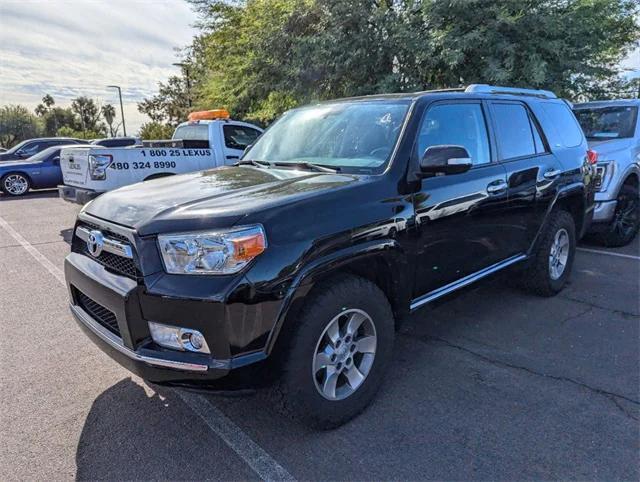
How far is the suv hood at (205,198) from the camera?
2328 mm

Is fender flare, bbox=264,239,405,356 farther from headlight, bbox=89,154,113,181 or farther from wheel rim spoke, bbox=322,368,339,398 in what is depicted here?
headlight, bbox=89,154,113,181

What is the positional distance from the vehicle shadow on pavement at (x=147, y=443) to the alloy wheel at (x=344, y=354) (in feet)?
2.03

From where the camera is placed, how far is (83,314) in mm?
2820

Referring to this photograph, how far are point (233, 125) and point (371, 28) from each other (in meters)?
4.06

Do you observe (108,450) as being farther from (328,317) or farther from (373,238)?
(373,238)

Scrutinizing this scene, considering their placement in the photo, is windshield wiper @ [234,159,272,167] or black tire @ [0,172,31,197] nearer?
windshield wiper @ [234,159,272,167]

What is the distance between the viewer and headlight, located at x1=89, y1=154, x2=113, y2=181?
715cm

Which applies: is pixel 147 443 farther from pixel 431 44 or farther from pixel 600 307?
pixel 431 44

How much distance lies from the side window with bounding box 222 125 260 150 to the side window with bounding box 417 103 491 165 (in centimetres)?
617

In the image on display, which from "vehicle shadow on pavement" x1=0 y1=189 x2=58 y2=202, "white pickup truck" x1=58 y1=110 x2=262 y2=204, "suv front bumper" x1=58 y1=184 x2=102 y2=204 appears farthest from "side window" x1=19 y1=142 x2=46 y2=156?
"suv front bumper" x1=58 y1=184 x2=102 y2=204

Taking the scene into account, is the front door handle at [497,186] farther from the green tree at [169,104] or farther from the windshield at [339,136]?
the green tree at [169,104]

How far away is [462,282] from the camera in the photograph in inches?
140

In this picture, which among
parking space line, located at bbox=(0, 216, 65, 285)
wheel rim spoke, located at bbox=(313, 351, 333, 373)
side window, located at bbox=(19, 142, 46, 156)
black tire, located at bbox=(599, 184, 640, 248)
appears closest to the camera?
wheel rim spoke, located at bbox=(313, 351, 333, 373)

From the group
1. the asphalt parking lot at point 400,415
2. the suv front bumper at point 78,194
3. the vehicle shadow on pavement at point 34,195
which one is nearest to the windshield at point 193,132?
the suv front bumper at point 78,194
